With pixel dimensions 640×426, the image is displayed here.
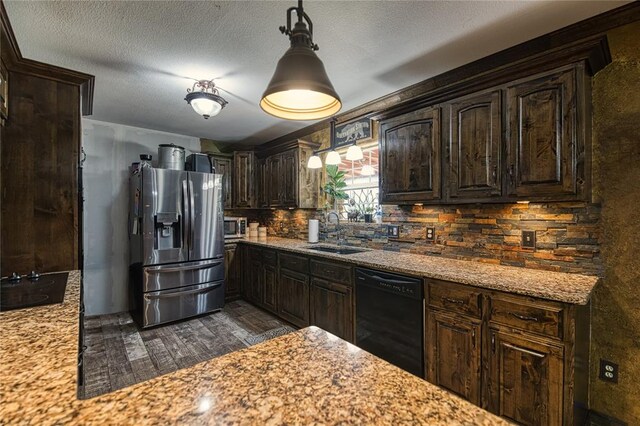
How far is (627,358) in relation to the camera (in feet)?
6.09

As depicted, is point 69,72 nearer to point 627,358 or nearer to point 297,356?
point 297,356

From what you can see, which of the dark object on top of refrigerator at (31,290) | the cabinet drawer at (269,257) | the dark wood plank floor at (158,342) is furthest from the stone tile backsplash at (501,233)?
the dark object on top of refrigerator at (31,290)

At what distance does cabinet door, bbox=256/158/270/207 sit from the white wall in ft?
5.60

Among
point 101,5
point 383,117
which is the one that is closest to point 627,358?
point 383,117

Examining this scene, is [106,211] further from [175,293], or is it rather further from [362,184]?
[362,184]

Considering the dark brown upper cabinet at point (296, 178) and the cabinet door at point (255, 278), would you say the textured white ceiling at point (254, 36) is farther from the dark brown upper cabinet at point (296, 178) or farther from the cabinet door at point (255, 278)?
the cabinet door at point (255, 278)

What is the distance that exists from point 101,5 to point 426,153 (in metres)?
2.40

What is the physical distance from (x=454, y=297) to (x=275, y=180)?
3154mm

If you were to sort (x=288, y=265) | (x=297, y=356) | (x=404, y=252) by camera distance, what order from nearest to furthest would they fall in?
(x=297, y=356) < (x=404, y=252) < (x=288, y=265)

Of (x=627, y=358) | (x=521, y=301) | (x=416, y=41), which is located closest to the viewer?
(x=521, y=301)

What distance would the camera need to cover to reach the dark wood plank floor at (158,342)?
8.38ft

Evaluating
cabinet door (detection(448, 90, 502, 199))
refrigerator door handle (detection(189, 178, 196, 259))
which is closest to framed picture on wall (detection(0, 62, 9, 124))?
refrigerator door handle (detection(189, 178, 196, 259))

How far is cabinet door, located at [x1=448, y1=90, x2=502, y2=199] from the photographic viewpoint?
7.03 feet

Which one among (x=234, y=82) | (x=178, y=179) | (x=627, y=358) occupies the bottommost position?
(x=627, y=358)
